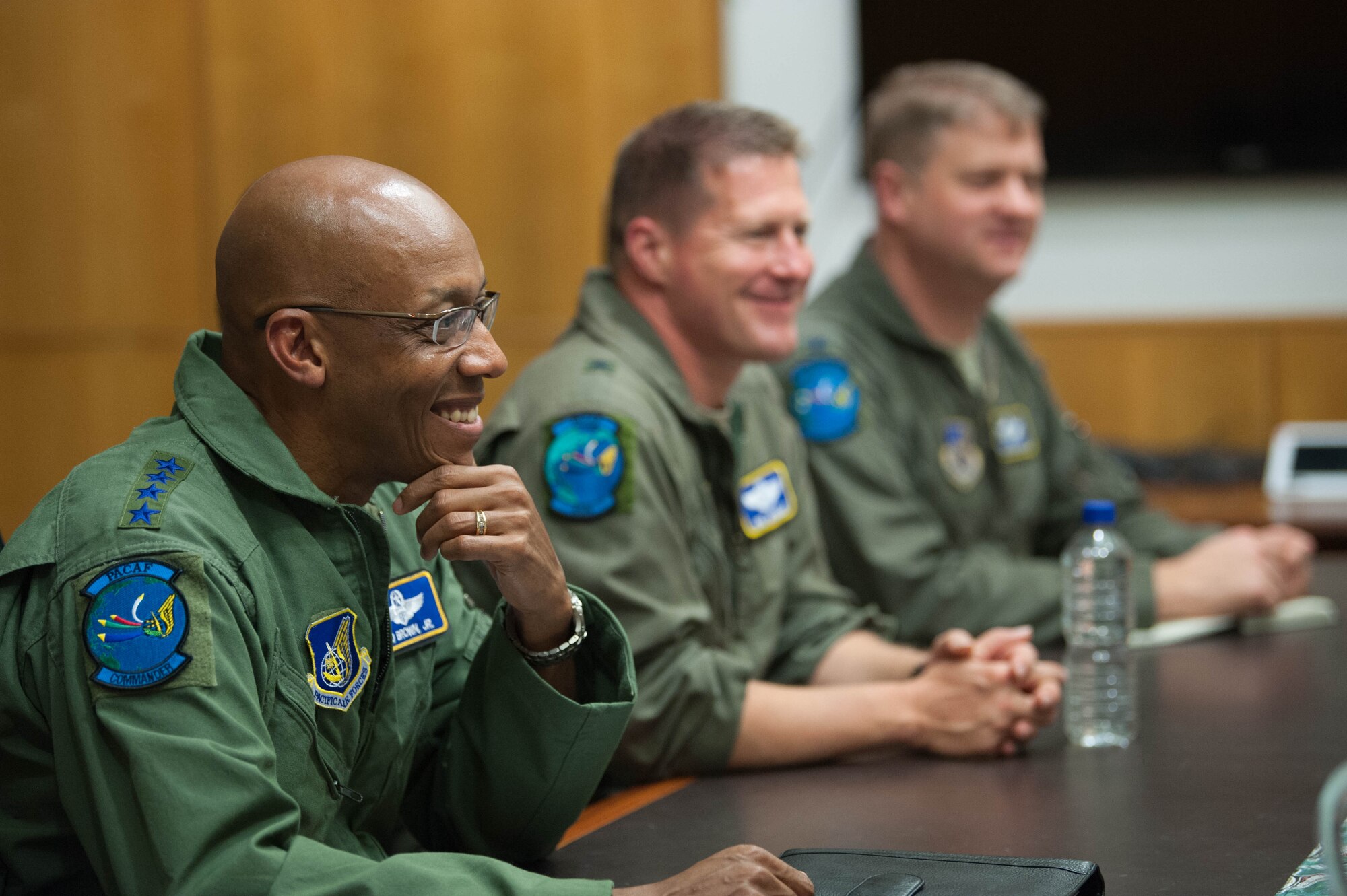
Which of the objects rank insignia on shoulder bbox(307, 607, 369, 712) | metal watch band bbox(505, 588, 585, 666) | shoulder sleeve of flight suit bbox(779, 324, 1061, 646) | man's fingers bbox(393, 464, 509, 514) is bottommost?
shoulder sleeve of flight suit bbox(779, 324, 1061, 646)

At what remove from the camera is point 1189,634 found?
7.48 ft

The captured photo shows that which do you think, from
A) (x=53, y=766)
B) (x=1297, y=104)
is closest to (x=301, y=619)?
(x=53, y=766)

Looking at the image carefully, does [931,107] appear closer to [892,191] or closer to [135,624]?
[892,191]

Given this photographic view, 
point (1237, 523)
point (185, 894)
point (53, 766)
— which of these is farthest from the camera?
point (1237, 523)

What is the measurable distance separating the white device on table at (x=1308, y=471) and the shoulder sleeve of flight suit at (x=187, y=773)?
2.75 meters

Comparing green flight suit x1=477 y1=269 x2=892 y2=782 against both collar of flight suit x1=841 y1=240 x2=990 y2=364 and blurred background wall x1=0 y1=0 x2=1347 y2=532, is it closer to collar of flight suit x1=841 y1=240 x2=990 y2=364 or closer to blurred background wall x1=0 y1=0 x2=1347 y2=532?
collar of flight suit x1=841 y1=240 x2=990 y2=364

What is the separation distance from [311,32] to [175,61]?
1.12ft

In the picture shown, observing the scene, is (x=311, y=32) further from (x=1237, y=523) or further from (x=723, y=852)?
(x=723, y=852)

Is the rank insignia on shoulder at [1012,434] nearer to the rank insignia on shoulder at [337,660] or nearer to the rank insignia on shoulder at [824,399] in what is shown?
the rank insignia on shoulder at [824,399]

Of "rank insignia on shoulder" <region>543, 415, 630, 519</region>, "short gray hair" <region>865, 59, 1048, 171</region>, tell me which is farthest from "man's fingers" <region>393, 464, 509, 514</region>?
"short gray hair" <region>865, 59, 1048, 171</region>

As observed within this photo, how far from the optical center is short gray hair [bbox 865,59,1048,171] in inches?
103

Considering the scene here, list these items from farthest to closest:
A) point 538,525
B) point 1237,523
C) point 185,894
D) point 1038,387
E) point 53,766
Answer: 1. point 1237,523
2. point 1038,387
3. point 538,525
4. point 53,766
5. point 185,894

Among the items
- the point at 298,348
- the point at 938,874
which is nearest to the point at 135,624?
the point at 298,348

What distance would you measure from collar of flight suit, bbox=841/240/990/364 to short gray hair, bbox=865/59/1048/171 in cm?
23
